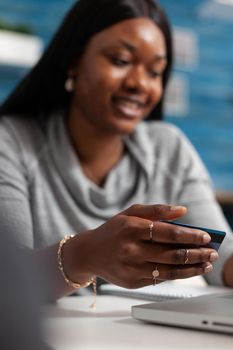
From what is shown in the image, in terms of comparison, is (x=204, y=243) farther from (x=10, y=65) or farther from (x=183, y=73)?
(x=183, y=73)

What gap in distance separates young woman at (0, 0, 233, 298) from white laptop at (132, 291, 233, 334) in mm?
454

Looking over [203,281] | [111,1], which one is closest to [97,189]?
[203,281]

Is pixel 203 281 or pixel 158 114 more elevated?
pixel 158 114

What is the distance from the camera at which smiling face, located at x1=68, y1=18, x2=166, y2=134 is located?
135 centimetres

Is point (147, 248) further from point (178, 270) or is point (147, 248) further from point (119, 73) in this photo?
point (119, 73)

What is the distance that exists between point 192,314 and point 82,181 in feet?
2.37

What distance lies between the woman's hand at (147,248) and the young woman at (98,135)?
0.45 metres

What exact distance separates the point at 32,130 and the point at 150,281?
2.44 feet

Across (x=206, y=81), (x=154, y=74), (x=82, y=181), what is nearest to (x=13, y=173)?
(x=82, y=181)

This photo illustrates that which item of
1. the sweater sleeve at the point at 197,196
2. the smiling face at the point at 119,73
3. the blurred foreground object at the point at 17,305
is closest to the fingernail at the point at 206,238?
the blurred foreground object at the point at 17,305

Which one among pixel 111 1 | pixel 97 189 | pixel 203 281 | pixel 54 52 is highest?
pixel 111 1

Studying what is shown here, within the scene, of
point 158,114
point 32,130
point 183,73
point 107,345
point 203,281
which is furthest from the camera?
point 183,73

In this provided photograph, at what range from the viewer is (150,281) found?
711 millimetres

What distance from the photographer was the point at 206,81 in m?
3.17
